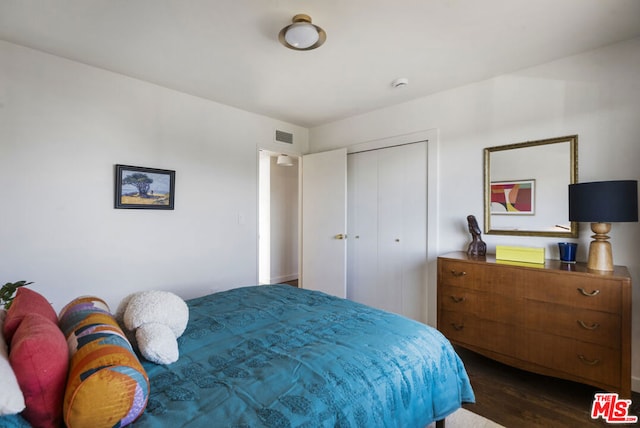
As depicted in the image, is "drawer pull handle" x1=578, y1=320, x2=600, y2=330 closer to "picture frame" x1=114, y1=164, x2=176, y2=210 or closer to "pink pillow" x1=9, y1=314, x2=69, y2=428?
"pink pillow" x1=9, y1=314, x2=69, y2=428

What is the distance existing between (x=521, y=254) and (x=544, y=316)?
454 millimetres

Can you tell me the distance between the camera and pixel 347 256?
3887 millimetres

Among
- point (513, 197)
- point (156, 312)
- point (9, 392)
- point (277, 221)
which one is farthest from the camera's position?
point (277, 221)

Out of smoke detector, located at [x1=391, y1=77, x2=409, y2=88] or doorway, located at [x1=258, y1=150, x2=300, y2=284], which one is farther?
doorway, located at [x1=258, y1=150, x2=300, y2=284]

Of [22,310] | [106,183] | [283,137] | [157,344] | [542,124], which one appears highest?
[283,137]

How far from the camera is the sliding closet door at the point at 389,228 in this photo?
3.21 metres

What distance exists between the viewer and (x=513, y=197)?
259 cm

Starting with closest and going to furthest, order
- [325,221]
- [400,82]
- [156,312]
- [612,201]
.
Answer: [156,312], [612,201], [400,82], [325,221]

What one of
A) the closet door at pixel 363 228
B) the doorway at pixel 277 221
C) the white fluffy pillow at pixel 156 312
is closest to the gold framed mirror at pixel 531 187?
the closet door at pixel 363 228

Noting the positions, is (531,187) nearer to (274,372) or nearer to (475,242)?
(475,242)

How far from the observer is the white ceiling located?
70.7 inches

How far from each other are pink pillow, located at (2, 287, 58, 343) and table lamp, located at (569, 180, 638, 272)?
2.92m

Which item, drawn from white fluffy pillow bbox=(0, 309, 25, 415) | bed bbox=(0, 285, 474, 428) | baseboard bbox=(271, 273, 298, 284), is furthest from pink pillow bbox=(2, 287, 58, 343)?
baseboard bbox=(271, 273, 298, 284)

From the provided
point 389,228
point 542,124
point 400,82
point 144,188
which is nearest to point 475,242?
point 389,228
